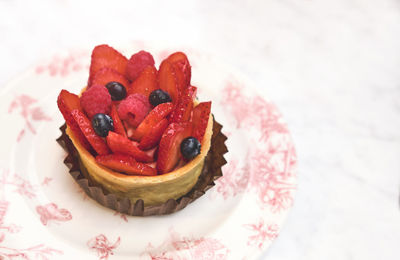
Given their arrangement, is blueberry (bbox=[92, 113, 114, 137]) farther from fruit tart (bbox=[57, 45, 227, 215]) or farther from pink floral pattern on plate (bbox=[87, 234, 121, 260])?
pink floral pattern on plate (bbox=[87, 234, 121, 260])

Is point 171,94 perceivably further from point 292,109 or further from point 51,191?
point 292,109

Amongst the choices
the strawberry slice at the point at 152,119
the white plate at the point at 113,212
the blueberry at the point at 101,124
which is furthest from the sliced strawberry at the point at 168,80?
the white plate at the point at 113,212

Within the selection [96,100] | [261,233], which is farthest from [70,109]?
[261,233]

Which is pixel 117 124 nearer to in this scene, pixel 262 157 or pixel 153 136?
pixel 153 136

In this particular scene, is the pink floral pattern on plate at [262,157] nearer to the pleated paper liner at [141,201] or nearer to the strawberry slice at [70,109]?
the pleated paper liner at [141,201]

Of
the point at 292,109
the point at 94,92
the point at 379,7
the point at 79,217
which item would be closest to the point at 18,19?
the point at 94,92

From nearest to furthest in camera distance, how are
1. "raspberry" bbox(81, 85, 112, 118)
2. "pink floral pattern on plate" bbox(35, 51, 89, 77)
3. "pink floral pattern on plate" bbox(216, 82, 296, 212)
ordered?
"raspberry" bbox(81, 85, 112, 118) < "pink floral pattern on plate" bbox(216, 82, 296, 212) < "pink floral pattern on plate" bbox(35, 51, 89, 77)

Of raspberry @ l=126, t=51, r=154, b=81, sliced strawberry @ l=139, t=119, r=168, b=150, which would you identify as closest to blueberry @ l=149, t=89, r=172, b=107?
sliced strawberry @ l=139, t=119, r=168, b=150
